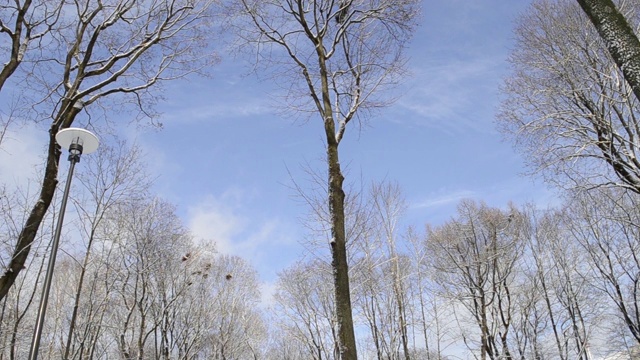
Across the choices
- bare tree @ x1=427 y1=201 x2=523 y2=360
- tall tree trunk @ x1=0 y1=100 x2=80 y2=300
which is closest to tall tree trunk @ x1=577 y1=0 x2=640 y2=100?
tall tree trunk @ x1=0 y1=100 x2=80 y2=300

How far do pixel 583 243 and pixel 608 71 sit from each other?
1129 centimetres

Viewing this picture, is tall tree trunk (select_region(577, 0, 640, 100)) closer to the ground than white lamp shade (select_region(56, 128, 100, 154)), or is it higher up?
closer to the ground

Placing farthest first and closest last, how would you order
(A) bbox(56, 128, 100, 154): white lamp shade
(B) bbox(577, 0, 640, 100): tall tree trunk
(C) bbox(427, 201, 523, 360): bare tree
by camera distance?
(C) bbox(427, 201, 523, 360): bare tree, (A) bbox(56, 128, 100, 154): white lamp shade, (B) bbox(577, 0, 640, 100): tall tree trunk

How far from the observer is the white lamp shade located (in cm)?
559

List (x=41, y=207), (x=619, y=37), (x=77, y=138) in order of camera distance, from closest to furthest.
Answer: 1. (x=619, y=37)
2. (x=77, y=138)
3. (x=41, y=207)

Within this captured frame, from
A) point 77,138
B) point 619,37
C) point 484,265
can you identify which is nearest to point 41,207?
point 77,138

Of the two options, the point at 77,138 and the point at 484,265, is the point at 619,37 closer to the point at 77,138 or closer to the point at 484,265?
the point at 77,138

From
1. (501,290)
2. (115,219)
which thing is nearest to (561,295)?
(501,290)

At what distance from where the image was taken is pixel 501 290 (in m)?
17.3

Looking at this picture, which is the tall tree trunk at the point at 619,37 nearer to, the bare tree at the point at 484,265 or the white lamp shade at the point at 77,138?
the white lamp shade at the point at 77,138

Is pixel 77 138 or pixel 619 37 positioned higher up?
pixel 77 138

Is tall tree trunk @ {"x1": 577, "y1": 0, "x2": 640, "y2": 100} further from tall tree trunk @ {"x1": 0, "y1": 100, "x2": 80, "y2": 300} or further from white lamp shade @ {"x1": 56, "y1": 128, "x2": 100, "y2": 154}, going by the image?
Answer: tall tree trunk @ {"x1": 0, "y1": 100, "x2": 80, "y2": 300}

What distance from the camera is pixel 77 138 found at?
222 inches

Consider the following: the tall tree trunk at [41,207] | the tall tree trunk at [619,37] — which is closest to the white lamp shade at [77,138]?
the tall tree trunk at [41,207]
